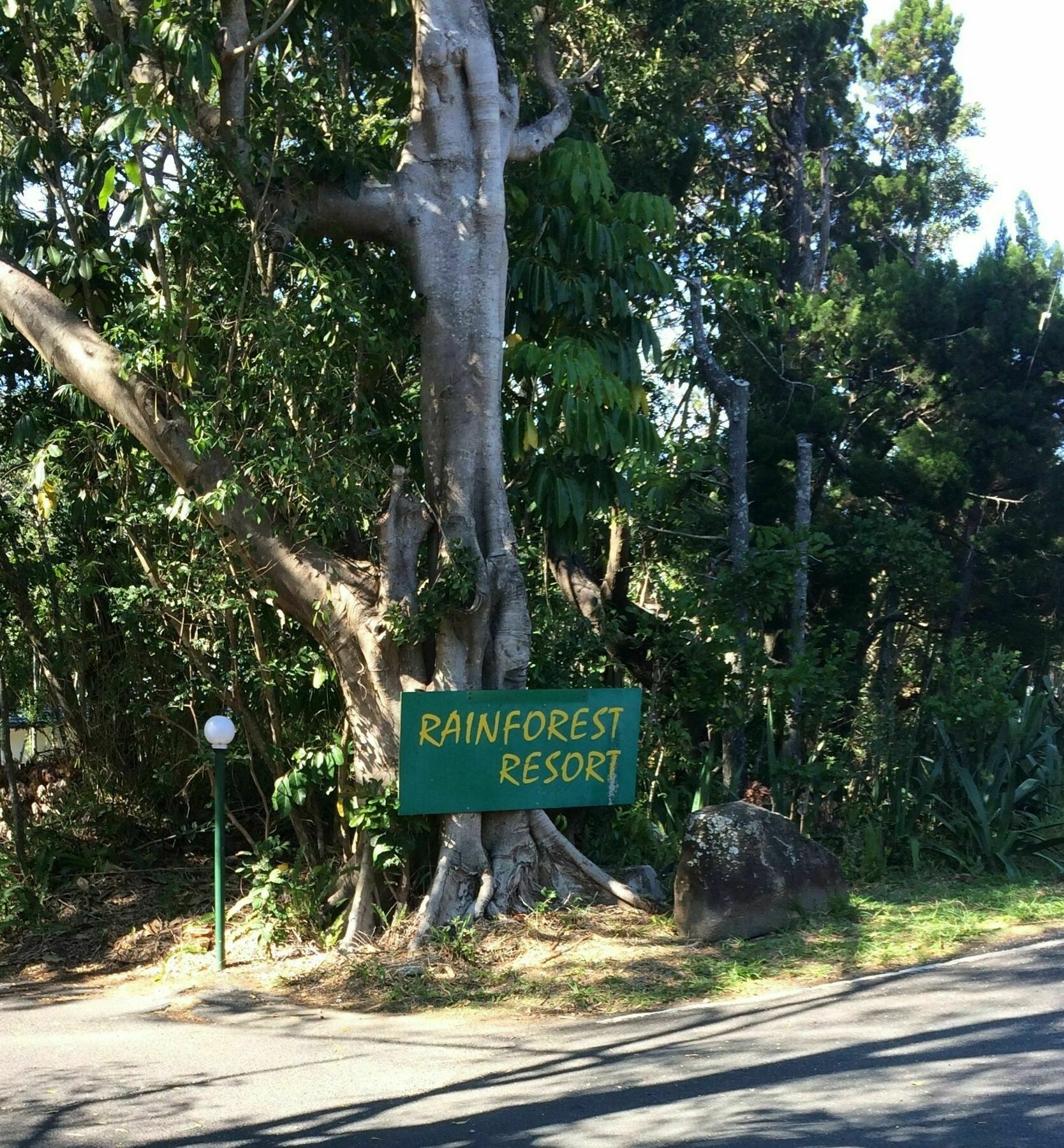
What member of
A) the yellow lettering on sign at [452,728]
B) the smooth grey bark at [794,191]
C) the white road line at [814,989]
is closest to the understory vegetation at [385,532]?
the white road line at [814,989]

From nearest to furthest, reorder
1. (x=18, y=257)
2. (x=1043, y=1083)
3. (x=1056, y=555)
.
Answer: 1. (x=1043, y=1083)
2. (x=18, y=257)
3. (x=1056, y=555)

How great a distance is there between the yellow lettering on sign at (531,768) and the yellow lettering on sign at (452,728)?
59cm

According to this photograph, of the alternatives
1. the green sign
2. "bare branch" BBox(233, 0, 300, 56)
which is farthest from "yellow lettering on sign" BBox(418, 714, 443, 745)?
"bare branch" BBox(233, 0, 300, 56)

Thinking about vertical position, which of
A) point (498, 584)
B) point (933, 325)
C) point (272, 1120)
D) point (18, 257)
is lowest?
point (272, 1120)

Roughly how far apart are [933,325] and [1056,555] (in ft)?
11.0

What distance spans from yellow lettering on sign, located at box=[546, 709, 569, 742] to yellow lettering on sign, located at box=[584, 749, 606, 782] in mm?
314

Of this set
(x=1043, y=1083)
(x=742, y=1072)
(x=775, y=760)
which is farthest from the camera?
(x=775, y=760)

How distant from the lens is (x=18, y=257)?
10109 millimetres

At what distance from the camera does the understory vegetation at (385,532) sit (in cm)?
881

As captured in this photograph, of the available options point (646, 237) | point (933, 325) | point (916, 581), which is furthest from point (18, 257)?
point (933, 325)

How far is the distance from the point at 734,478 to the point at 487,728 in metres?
4.11

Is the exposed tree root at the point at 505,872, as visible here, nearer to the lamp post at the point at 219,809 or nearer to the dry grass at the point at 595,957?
the dry grass at the point at 595,957

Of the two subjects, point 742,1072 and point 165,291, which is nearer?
point 742,1072

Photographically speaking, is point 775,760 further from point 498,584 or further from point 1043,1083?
point 1043,1083
